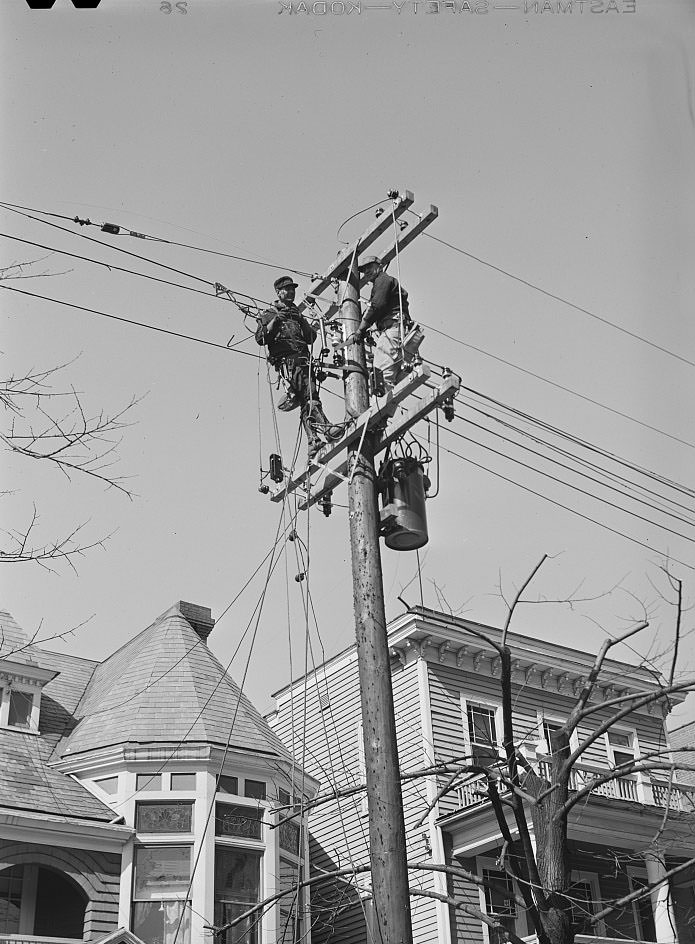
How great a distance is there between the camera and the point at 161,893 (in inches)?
634

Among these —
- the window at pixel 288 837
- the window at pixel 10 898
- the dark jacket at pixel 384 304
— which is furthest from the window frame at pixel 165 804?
the dark jacket at pixel 384 304

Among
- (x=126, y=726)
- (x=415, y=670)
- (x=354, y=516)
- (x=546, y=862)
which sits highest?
(x=415, y=670)

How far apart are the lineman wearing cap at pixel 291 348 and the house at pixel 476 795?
844 centimetres

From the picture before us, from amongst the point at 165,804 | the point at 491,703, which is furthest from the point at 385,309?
the point at 491,703

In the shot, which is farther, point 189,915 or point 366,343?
point 189,915

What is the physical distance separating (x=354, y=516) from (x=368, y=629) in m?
0.93

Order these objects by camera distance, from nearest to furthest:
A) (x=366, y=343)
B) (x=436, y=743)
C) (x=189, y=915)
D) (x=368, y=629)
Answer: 1. (x=368, y=629)
2. (x=366, y=343)
3. (x=189, y=915)
4. (x=436, y=743)

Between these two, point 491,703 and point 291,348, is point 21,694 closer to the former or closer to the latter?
point 491,703

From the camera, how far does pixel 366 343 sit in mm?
9469

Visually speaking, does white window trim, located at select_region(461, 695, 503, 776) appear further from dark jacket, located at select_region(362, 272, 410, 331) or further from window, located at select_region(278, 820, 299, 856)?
dark jacket, located at select_region(362, 272, 410, 331)

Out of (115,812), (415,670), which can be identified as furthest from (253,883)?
(415,670)

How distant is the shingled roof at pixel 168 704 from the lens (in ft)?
58.4

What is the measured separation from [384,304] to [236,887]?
10.8 m

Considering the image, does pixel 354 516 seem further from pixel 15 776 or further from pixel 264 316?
pixel 15 776
